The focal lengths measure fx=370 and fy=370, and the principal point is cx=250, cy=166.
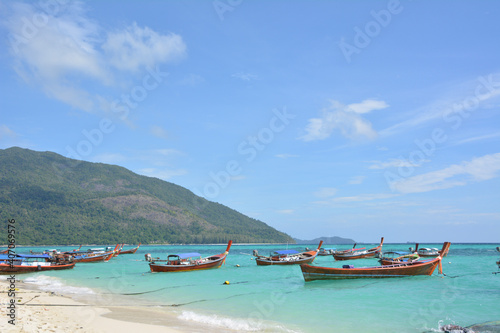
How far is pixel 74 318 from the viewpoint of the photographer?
46.4ft

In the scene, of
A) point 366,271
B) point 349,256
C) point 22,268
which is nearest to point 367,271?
point 366,271

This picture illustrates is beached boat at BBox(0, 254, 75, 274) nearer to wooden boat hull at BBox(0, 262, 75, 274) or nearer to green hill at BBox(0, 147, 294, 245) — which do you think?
wooden boat hull at BBox(0, 262, 75, 274)

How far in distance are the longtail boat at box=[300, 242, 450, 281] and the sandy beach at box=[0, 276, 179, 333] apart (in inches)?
524

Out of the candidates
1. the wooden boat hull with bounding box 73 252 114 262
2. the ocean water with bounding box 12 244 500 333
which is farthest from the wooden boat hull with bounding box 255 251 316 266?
the wooden boat hull with bounding box 73 252 114 262

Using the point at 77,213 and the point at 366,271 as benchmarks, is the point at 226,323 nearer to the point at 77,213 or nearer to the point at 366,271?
the point at 366,271

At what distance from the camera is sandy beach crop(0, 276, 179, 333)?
37.9 ft

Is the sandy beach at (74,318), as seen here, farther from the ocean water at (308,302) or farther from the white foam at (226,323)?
the white foam at (226,323)

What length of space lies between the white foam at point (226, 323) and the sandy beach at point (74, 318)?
4.14ft

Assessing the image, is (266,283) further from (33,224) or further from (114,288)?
(33,224)

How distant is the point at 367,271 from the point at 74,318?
20851 millimetres

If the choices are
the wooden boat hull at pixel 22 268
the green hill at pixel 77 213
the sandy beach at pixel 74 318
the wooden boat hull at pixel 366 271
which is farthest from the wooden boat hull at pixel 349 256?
the green hill at pixel 77 213

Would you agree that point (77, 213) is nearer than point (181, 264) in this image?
No

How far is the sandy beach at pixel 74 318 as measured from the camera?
11.6m

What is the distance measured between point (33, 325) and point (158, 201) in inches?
7571
